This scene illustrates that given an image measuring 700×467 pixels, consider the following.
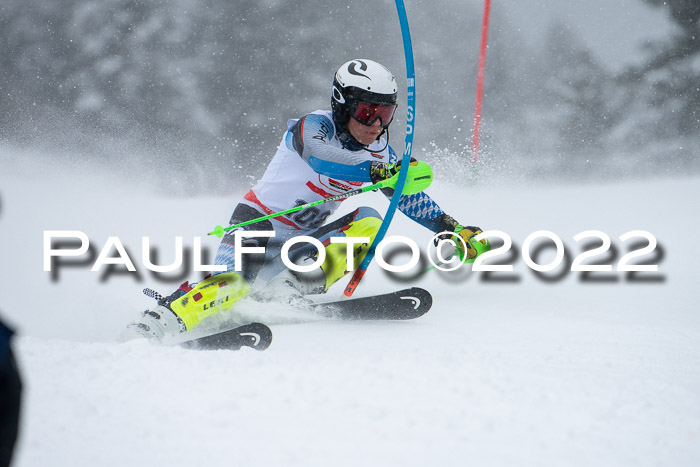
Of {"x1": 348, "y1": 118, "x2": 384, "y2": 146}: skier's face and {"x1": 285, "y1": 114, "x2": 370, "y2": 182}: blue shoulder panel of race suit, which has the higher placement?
{"x1": 348, "y1": 118, "x2": 384, "y2": 146}: skier's face

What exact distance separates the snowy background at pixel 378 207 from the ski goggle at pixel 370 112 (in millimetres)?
1117

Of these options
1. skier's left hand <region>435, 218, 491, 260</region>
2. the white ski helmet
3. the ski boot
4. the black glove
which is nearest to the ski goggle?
the white ski helmet

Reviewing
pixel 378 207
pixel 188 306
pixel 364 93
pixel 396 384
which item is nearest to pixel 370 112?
pixel 364 93

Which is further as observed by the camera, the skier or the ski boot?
the skier

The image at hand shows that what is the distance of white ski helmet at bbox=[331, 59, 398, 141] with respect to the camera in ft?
10.3

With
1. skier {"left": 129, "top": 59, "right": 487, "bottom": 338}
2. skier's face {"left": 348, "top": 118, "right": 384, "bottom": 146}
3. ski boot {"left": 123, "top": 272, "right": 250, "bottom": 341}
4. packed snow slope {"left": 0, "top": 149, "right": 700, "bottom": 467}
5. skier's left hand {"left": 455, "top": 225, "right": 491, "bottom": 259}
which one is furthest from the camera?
skier's left hand {"left": 455, "top": 225, "right": 491, "bottom": 259}

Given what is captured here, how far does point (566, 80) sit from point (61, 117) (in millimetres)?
8633

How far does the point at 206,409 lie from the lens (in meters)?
1.56

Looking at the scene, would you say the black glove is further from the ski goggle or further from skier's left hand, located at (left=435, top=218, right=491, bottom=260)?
skier's left hand, located at (left=435, top=218, right=491, bottom=260)

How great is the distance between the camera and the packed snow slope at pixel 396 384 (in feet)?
4.60

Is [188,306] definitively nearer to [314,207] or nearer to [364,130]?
[314,207]

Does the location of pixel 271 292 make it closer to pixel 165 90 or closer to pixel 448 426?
pixel 448 426

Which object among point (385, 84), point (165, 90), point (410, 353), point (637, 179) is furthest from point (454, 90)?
point (410, 353)

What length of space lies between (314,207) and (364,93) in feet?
2.51
